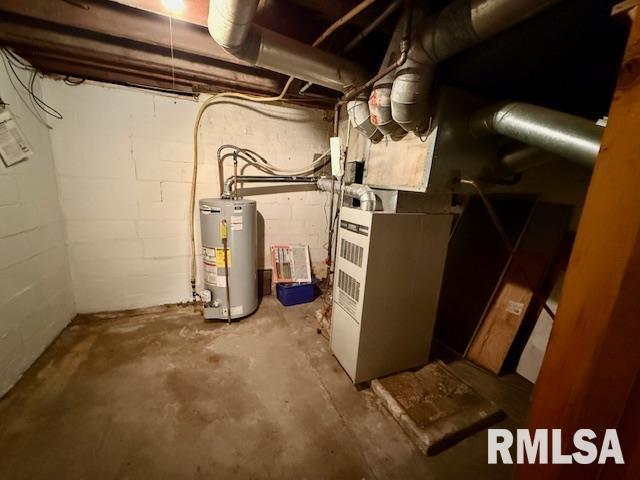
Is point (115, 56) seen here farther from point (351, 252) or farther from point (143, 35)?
point (351, 252)

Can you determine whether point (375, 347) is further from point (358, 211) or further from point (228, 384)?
point (228, 384)

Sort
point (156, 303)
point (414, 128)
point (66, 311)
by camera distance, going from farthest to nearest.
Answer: point (156, 303) → point (66, 311) → point (414, 128)

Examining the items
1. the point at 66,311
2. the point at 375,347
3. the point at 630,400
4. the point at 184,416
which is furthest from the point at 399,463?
the point at 66,311

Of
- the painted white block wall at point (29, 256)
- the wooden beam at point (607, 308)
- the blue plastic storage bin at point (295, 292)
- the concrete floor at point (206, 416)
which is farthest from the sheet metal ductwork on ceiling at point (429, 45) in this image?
the painted white block wall at point (29, 256)

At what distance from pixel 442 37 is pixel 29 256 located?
293 centimetres

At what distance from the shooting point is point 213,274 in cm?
239

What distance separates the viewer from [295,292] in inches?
114

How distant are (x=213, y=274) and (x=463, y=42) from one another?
2401mm

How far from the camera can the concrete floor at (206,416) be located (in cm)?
125

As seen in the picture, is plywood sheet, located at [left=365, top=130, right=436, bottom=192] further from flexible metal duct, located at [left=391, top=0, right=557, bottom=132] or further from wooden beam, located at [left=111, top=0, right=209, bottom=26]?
wooden beam, located at [left=111, top=0, right=209, bottom=26]

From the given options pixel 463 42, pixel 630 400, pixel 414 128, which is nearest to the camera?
pixel 630 400

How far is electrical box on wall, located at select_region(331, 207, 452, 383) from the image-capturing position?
1.55 metres

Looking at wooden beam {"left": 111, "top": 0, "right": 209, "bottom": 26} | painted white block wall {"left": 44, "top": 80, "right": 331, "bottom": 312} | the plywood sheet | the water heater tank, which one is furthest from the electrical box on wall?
painted white block wall {"left": 44, "top": 80, "right": 331, "bottom": 312}

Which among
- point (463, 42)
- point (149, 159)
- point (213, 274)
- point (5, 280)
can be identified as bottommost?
point (213, 274)
